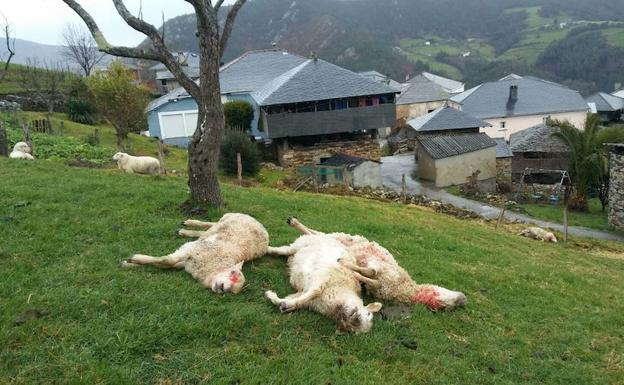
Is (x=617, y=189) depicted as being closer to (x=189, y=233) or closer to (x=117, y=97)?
(x=189, y=233)

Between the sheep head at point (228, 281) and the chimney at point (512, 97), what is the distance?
60.1 m

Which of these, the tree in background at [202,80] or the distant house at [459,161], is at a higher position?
the tree in background at [202,80]

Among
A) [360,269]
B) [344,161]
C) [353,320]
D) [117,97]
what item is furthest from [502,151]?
[353,320]

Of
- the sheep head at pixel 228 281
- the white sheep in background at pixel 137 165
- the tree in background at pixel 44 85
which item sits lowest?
the sheep head at pixel 228 281

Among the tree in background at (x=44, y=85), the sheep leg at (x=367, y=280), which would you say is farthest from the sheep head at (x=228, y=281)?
the tree in background at (x=44, y=85)

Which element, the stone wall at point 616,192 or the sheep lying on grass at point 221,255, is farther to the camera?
the stone wall at point 616,192

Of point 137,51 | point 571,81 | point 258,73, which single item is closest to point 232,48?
point 571,81

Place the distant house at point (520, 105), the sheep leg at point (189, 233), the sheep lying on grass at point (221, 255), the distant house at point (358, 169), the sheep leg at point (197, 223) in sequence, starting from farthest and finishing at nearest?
1. the distant house at point (520, 105)
2. the distant house at point (358, 169)
3. the sheep leg at point (197, 223)
4. the sheep leg at point (189, 233)
5. the sheep lying on grass at point (221, 255)

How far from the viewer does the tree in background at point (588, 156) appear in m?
31.8

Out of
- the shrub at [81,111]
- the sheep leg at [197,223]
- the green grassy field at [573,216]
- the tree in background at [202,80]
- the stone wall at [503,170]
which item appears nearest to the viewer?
the sheep leg at [197,223]

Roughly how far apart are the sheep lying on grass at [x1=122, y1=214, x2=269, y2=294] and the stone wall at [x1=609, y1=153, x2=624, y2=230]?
87.0ft

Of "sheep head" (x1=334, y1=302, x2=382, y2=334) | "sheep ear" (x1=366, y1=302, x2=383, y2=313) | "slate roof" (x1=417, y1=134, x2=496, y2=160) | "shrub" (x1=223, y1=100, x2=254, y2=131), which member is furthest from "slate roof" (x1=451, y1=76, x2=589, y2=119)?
"sheep head" (x1=334, y1=302, x2=382, y2=334)

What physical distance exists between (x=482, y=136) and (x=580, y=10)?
553 feet

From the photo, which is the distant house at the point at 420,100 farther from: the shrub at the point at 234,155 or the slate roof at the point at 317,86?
the shrub at the point at 234,155
